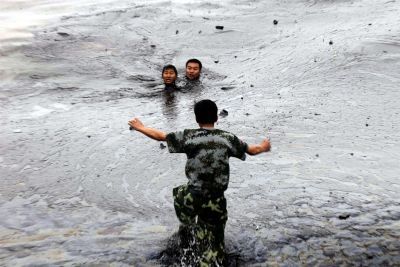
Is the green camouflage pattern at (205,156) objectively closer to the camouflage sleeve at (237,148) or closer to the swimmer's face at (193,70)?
the camouflage sleeve at (237,148)

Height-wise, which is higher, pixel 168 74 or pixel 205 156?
pixel 168 74

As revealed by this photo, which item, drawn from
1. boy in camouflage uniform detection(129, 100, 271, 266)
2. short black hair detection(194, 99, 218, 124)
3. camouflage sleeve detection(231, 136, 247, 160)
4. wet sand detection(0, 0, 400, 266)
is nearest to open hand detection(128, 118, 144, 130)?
boy in camouflage uniform detection(129, 100, 271, 266)

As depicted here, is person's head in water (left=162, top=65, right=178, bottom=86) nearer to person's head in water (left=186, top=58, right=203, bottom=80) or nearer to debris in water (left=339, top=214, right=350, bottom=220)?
person's head in water (left=186, top=58, right=203, bottom=80)

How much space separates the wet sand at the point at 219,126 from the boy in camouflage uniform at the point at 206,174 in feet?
1.91

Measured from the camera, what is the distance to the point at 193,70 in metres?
12.4

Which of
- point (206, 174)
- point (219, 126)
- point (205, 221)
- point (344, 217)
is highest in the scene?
point (206, 174)

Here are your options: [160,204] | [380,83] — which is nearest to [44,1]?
[380,83]

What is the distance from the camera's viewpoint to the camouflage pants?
15.3ft

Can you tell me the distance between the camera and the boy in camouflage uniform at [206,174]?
4664mm

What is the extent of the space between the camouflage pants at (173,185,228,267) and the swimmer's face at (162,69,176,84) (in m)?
7.21

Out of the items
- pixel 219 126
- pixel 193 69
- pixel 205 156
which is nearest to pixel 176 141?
pixel 205 156

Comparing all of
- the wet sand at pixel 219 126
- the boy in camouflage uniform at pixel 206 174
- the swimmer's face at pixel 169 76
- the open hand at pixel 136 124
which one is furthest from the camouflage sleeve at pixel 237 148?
the swimmer's face at pixel 169 76

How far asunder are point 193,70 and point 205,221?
8040mm

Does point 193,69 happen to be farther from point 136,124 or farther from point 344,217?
point 136,124
